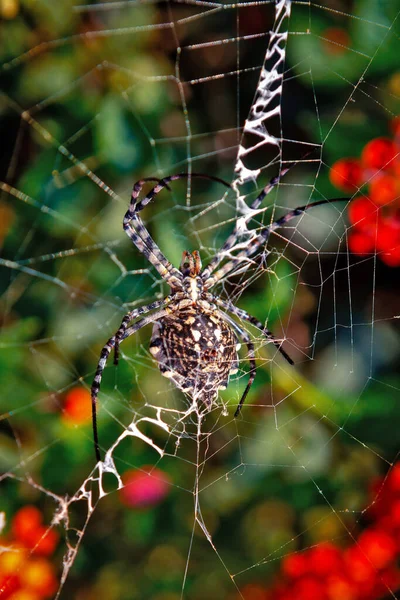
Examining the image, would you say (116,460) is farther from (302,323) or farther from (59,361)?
(302,323)

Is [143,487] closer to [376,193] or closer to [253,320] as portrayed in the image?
[253,320]

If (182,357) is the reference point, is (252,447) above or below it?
below

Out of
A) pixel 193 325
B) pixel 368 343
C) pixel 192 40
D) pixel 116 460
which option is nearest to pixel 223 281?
pixel 193 325

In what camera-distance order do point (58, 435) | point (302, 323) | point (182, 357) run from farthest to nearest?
point (302, 323) → point (58, 435) → point (182, 357)

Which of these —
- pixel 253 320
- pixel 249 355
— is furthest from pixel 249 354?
pixel 253 320

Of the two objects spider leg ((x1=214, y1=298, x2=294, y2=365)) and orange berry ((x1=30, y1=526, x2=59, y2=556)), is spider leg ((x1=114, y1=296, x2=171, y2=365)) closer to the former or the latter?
spider leg ((x1=214, y1=298, x2=294, y2=365))

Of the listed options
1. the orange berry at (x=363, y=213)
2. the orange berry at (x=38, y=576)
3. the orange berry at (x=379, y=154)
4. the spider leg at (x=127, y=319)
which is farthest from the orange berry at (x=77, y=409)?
the orange berry at (x=379, y=154)

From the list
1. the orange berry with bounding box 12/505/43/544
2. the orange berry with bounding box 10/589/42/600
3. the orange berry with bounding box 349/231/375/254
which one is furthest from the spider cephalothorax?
the orange berry with bounding box 10/589/42/600
